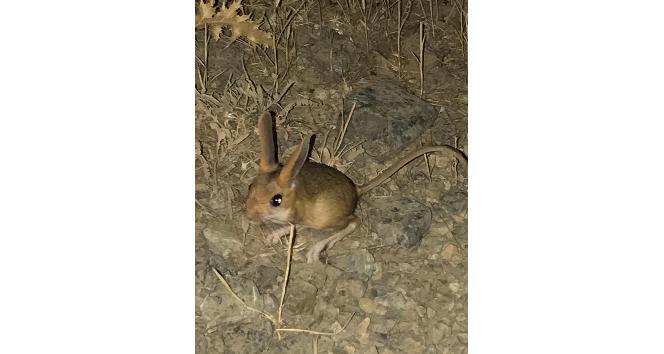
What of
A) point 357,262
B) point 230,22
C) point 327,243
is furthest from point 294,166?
point 230,22

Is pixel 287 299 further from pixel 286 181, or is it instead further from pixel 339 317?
pixel 286 181

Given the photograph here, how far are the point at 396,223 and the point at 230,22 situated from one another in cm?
86

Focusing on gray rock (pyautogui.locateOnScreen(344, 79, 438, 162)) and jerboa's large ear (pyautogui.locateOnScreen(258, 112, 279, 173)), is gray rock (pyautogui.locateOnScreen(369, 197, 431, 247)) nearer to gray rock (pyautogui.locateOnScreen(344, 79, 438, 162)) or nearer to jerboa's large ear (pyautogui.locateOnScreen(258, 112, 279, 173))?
gray rock (pyautogui.locateOnScreen(344, 79, 438, 162))

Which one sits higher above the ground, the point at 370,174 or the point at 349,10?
the point at 349,10

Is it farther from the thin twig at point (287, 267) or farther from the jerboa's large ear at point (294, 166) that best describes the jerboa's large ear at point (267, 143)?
the thin twig at point (287, 267)

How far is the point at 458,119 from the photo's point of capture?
9.37 ft

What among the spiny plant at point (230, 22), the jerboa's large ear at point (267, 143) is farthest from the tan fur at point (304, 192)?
the spiny plant at point (230, 22)

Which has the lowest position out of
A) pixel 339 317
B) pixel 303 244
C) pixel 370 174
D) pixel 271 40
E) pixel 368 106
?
pixel 339 317

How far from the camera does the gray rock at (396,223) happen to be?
2.83 metres

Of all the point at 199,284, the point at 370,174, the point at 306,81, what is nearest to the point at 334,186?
the point at 370,174

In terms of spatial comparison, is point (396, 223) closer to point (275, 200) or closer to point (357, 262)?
point (357, 262)

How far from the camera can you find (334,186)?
9.17 ft

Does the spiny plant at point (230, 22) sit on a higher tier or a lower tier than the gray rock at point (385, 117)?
higher

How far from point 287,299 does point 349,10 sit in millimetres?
979
